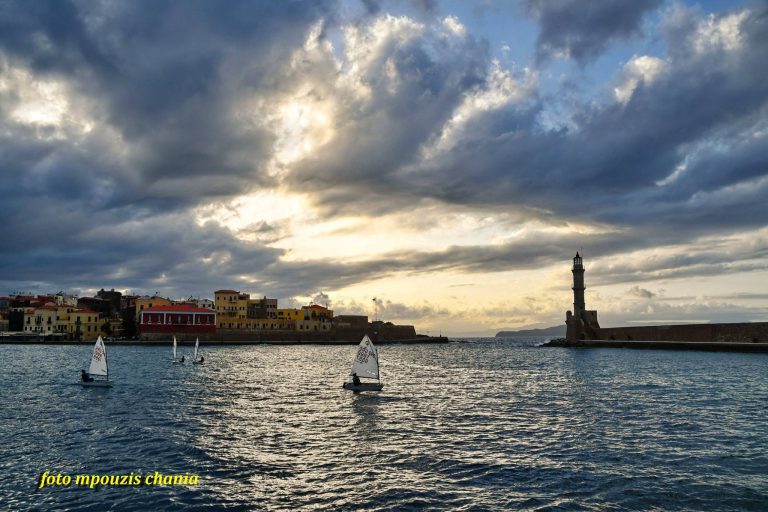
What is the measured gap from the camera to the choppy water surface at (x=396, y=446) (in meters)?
21.8

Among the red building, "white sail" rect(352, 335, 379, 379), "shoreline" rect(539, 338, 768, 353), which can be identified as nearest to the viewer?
"white sail" rect(352, 335, 379, 379)

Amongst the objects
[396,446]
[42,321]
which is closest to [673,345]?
[396,446]

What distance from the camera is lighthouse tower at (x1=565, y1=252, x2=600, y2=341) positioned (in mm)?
164875

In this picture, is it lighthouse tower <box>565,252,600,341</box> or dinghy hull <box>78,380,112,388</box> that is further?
lighthouse tower <box>565,252,600,341</box>

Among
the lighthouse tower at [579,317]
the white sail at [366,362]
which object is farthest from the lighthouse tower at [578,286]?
the white sail at [366,362]

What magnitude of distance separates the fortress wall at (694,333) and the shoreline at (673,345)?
5.37ft

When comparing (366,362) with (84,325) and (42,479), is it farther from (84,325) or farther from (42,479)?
(84,325)

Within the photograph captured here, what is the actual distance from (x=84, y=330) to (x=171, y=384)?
157 metres

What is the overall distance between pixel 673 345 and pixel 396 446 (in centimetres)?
12843

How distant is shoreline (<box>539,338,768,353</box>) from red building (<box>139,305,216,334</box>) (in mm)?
116010

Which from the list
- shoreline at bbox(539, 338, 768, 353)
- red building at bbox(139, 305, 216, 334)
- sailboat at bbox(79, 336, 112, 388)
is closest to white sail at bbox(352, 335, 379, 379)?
sailboat at bbox(79, 336, 112, 388)

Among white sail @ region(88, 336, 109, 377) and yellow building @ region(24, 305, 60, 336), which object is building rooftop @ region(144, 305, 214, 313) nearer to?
yellow building @ region(24, 305, 60, 336)

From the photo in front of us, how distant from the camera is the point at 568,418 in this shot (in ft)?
129

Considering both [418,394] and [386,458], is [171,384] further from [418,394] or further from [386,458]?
[386,458]
